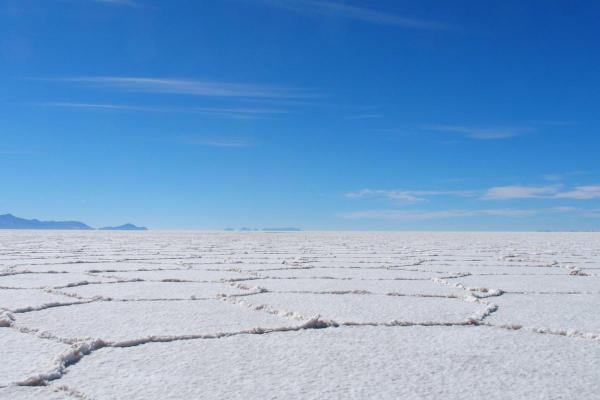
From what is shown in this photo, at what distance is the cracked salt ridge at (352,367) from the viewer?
1336 mm

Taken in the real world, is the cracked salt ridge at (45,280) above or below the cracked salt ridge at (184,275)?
below

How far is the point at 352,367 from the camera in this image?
1.53m

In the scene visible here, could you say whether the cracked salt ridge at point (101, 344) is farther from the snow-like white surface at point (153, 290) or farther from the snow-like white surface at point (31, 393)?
the snow-like white surface at point (153, 290)

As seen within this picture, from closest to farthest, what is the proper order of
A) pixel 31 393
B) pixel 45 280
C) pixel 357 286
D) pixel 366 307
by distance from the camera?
pixel 31 393 → pixel 366 307 → pixel 357 286 → pixel 45 280

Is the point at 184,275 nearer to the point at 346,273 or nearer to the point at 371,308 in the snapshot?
the point at 346,273

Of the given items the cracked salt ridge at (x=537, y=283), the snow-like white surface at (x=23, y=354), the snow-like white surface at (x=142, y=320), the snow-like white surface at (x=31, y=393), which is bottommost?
the snow-like white surface at (x=31, y=393)

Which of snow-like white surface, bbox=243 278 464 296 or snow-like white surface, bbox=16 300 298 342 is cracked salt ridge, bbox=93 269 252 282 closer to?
snow-like white surface, bbox=243 278 464 296

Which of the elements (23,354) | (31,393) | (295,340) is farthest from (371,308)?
(31,393)

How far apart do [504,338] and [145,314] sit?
51.6 inches

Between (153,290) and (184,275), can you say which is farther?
(184,275)

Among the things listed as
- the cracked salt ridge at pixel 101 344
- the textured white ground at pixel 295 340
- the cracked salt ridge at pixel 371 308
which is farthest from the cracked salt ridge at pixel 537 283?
the cracked salt ridge at pixel 101 344

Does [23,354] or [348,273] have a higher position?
[348,273]

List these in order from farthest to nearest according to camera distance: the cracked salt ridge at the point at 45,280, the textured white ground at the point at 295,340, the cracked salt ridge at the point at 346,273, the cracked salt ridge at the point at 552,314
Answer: the cracked salt ridge at the point at 346,273, the cracked salt ridge at the point at 45,280, the cracked salt ridge at the point at 552,314, the textured white ground at the point at 295,340

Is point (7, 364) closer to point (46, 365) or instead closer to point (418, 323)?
point (46, 365)
